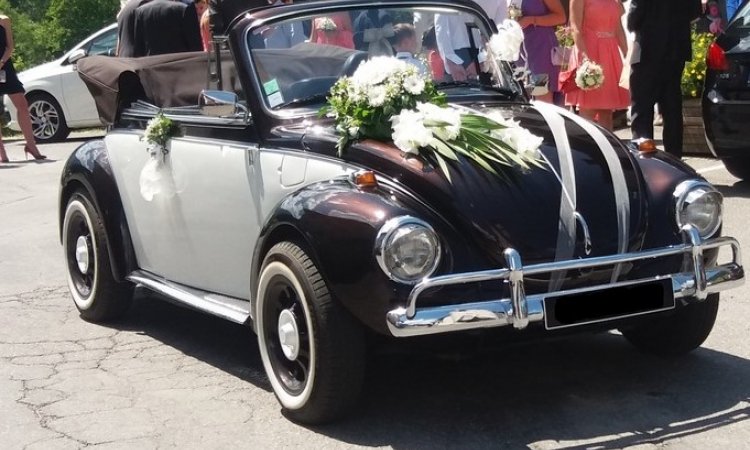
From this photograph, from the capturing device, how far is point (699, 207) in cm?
526

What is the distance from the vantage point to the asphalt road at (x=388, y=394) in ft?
16.1

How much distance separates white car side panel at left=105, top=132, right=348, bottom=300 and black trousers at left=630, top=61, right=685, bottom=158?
4.81 metres

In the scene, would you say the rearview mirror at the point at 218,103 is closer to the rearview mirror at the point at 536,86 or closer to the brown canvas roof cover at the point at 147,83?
the brown canvas roof cover at the point at 147,83

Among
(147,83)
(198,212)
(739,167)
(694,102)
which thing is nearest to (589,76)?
(739,167)

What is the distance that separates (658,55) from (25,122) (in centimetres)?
923

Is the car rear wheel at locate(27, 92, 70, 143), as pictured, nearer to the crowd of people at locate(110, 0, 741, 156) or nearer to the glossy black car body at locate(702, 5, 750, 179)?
the crowd of people at locate(110, 0, 741, 156)

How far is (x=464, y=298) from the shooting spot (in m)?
4.71

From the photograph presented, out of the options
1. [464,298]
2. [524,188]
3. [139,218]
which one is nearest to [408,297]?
[464,298]

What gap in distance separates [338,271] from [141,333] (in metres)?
2.53

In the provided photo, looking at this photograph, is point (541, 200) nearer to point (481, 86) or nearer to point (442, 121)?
point (442, 121)

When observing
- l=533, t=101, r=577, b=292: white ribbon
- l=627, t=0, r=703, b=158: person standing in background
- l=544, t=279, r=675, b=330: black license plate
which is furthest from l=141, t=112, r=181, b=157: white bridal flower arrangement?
l=627, t=0, r=703, b=158: person standing in background

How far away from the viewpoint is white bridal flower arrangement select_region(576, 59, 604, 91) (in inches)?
395

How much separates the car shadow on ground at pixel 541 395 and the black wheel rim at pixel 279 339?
0.24m

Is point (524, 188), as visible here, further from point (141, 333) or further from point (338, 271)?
point (141, 333)
